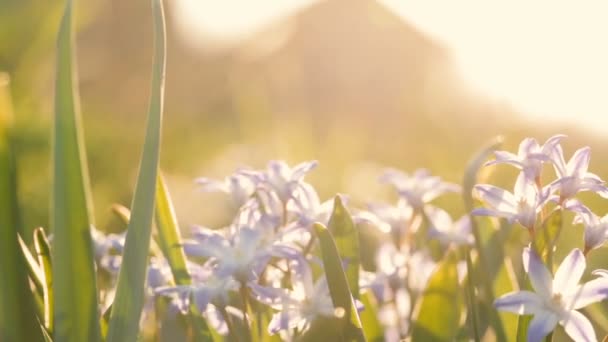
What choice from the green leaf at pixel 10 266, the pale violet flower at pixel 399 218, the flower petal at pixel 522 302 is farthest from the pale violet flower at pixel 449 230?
the green leaf at pixel 10 266

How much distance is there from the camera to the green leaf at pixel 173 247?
3.23 ft

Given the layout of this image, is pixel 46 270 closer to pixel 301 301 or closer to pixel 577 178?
pixel 301 301

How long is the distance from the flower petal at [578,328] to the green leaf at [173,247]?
448mm

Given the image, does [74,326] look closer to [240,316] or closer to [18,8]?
[240,316]

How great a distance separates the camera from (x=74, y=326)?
2.89 ft

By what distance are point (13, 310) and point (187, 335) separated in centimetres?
25

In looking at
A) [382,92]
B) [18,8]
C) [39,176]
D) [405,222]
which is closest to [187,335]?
[405,222]

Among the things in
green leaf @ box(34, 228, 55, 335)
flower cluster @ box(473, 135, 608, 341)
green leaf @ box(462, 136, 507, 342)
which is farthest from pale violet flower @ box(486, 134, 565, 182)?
green leaf @ box(34, 228, 55, 335)

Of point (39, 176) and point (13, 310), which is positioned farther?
point (39, 176)

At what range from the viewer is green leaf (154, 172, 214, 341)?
98 centimetres

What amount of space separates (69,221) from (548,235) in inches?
22.2

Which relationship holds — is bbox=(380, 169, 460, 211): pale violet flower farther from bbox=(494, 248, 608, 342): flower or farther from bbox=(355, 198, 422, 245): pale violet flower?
bbox=(494, 248, 608, 342): flower

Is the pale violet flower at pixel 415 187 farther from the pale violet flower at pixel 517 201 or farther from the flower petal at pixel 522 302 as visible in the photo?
the flower petal at pixel 522 302

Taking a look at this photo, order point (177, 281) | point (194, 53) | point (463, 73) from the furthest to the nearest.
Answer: point (194, 53) < point (463, 73) < point (177, 281)
